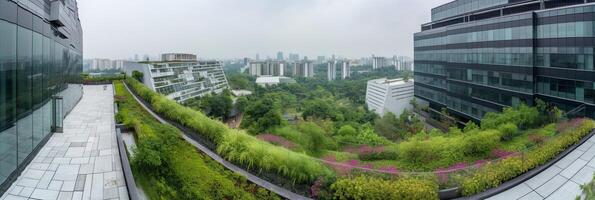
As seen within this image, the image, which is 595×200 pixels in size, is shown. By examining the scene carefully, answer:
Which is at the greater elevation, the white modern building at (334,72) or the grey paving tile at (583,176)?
the white modern building at (334,72)

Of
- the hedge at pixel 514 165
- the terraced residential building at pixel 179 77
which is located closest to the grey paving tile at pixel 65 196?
the hedge at pixel 514 165

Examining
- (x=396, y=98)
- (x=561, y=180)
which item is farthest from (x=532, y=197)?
(x=396, y=98)

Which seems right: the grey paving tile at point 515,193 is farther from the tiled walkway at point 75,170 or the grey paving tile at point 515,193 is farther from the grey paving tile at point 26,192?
the grey paving tile at point 26,192

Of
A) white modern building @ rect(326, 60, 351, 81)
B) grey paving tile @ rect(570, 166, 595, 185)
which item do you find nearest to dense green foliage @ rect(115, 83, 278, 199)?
grey paving tile @ rect(570, 166, 595, 185)

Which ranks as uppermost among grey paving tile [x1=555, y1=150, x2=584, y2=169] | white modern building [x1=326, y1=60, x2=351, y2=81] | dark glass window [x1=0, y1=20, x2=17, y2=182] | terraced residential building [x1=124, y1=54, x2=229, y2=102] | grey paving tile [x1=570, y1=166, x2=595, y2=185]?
white modern building [x1=326, y1=60, x2=351, y2=81]

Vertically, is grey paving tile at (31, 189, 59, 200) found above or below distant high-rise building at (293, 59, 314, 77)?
below

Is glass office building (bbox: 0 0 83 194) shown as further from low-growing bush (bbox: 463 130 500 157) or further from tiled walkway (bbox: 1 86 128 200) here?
low-growing bush (bbox: 463 130 500 157)
